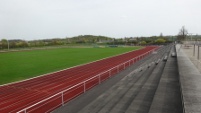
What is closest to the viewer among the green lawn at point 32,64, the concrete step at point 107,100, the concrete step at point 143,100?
the concrete step at point 143,100

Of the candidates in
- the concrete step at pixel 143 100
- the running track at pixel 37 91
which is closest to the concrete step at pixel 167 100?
the concrete step at pixel 143 100

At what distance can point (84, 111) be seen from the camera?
9.46 metres

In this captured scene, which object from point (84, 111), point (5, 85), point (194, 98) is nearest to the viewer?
point (194, 98)

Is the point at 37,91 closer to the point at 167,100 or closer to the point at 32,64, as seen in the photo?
the point at 167,100

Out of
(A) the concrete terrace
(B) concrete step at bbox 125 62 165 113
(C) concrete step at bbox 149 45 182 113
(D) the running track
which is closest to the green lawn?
(D) the running track

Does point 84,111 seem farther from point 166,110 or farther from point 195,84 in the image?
point 195,84

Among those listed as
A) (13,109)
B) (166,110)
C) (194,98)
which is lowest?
(13,109)

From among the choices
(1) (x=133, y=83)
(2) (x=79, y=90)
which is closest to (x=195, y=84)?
(1) (x=133, y=83)

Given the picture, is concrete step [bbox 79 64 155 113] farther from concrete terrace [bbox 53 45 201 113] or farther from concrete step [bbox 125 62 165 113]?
concrete step [bbox 125 62 165 113]

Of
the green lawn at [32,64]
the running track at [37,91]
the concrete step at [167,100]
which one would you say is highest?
the concrete step at [167,100]

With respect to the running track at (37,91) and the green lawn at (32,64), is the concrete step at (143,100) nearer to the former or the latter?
the running track at (37,91)

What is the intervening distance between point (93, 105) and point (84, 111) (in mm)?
829

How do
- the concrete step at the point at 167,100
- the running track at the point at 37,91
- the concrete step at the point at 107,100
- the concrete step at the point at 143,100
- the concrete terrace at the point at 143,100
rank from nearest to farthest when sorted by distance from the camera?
the concrete terrace at the point at 143,100 → the concrete step at the point at 167,100 → the concrete step at the point at 143,100 → the concrete step at the point at 107,100 → the running track at the point at 37,91

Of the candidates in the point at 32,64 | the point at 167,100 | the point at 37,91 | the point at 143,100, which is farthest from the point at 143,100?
the point at 32,64
